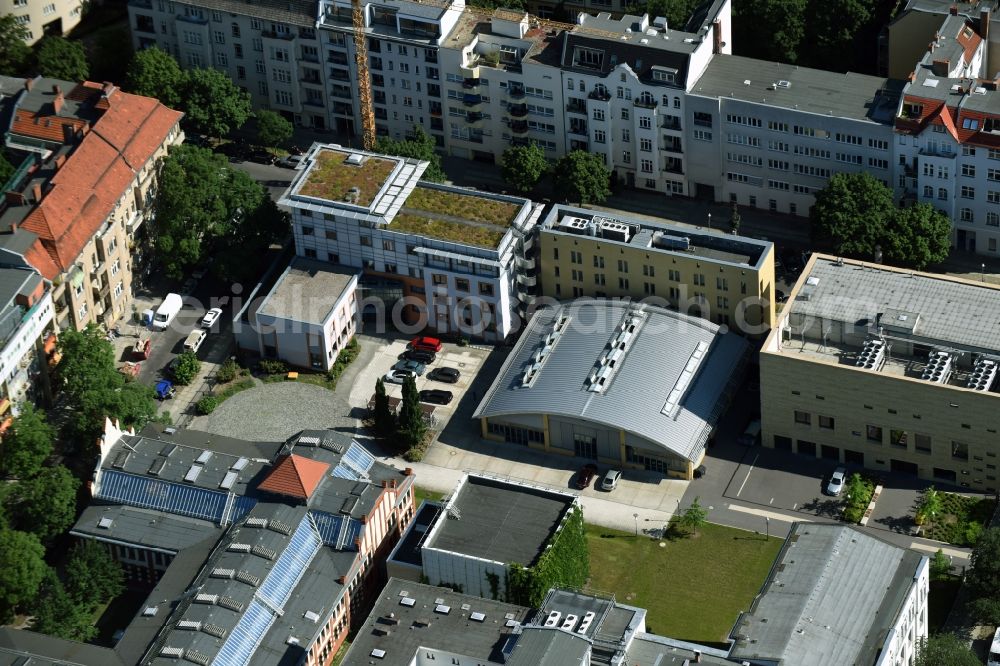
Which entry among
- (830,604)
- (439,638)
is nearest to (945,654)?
(830,604)

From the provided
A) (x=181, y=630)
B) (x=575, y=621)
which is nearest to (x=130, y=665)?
(x=181, y=630)

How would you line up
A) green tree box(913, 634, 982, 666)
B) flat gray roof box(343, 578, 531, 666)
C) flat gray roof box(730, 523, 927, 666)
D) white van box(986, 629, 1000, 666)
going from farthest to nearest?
white van box(986, 629, 1000, 666)
flat gray roof box(343, 578, 531, 666)
green tree box(913, 634, 982, 666)
flat gray roof box(730, 523, 927, 666)

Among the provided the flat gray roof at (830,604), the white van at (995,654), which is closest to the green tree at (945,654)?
the white van at (995,654)

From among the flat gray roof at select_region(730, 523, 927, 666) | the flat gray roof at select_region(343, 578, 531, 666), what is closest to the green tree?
the flat gray roof at select_region(730, 523, 927, 666)

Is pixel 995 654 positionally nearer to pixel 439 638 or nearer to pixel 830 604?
pixel 830 604

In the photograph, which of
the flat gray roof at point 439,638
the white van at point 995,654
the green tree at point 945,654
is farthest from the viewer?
the white van at point 995,654

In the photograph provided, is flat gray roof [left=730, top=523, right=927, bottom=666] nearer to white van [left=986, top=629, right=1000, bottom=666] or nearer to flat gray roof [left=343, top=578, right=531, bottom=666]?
white van [left=986, top=629, right=1000, bottom=666]

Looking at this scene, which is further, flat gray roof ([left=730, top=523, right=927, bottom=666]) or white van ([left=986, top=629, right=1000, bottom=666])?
white van ([left=986, top=629, right=1000, bottom=666])

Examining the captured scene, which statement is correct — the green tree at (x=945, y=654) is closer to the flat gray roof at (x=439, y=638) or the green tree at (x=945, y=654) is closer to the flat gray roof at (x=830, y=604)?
the flat gray roof at (x=830, y=604)
